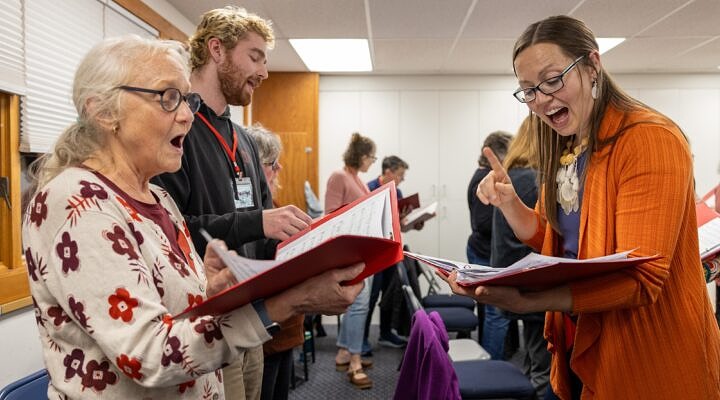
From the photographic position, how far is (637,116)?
3.56 ft

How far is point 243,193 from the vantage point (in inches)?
65.6

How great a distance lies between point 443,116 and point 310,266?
549 cm

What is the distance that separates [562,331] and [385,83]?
5.01m

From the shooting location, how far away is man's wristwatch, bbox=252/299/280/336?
0.80 m

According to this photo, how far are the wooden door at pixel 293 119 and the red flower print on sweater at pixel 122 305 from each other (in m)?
Answer: 5.01

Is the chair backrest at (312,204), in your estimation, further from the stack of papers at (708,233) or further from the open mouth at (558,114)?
the open mouth at (558,114)

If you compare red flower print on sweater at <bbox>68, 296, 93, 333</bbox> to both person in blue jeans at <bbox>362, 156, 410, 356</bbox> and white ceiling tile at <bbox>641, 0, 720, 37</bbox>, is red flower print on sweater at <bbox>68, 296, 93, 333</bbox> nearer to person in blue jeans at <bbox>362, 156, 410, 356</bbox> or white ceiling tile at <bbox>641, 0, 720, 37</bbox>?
person in blue jeans at <bbox>362, 156, 410, 356</bbox>

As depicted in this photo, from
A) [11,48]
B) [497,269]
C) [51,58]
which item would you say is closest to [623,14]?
[497,269]

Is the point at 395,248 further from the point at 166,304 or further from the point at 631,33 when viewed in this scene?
the point at 631,33

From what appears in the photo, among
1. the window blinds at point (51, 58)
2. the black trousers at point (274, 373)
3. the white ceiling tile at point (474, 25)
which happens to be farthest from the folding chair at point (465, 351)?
the white ceiling tile at point (474, 25)

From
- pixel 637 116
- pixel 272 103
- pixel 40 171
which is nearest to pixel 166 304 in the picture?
pixel 40 171

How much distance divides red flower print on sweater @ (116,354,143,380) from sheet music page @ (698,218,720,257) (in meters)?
1.48

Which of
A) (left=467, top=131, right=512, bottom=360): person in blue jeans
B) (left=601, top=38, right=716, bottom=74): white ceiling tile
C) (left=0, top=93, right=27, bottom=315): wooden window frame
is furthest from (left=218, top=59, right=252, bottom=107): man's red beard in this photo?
(left=601, top=38, right=716, bottom=74): white ceiling tile

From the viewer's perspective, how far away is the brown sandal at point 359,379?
3.44 meters
